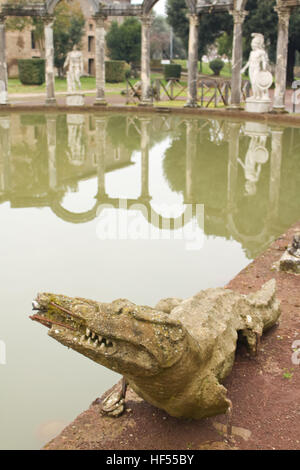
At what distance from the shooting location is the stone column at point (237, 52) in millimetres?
20620

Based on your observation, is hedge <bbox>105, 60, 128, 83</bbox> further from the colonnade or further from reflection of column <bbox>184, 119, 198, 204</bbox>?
reflection of column <bbox>184, 119, 198, 204</bbox>

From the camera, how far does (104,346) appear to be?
2.80m

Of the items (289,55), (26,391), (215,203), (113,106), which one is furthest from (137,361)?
(289,55)

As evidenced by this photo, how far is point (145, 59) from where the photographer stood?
23.0m

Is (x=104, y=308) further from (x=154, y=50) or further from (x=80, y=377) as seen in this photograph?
(x=154, y=50)

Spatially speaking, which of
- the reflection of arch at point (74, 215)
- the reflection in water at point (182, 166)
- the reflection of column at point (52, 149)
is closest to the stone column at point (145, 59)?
the reflection in water at point (182, 166)

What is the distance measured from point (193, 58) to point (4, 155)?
12.3 meters

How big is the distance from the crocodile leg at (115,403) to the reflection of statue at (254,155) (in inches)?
263

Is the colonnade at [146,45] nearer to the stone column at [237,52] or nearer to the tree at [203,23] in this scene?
the stone column at [237,52]

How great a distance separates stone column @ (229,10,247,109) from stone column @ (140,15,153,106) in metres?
3.87

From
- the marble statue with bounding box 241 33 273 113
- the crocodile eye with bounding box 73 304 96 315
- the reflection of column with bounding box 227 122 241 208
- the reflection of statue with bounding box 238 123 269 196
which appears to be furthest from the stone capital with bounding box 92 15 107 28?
the crocodile eye with bounding box 73 304 96 315

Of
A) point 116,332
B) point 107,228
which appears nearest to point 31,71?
point 107,228

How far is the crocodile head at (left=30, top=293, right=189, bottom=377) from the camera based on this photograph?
275 cm

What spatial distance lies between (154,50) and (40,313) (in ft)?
207
